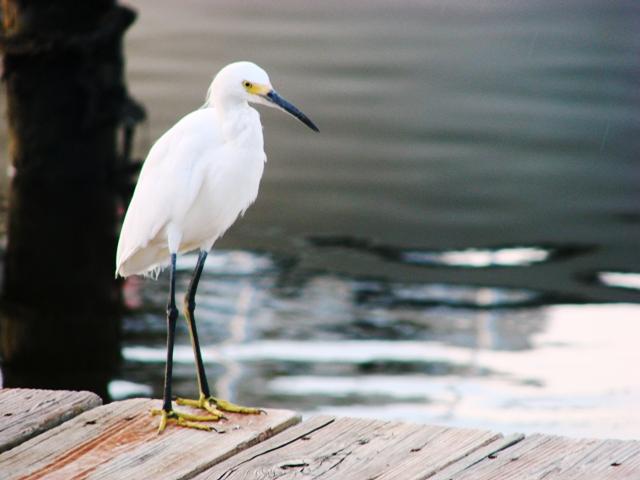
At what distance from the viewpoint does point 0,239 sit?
834 centimetres

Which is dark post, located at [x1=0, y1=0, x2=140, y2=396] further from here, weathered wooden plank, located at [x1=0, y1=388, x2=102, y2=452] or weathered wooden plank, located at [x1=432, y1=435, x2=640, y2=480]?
weathered wooden plank, located at [x1=432, y1=435, x2=640, y2=480]

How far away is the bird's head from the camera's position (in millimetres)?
3559

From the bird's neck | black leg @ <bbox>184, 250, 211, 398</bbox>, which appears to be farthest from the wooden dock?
the bird's neck

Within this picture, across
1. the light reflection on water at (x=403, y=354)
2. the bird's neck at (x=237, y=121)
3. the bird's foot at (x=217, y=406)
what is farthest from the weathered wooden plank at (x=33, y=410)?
the light reflection on water at (x=403, y=354)

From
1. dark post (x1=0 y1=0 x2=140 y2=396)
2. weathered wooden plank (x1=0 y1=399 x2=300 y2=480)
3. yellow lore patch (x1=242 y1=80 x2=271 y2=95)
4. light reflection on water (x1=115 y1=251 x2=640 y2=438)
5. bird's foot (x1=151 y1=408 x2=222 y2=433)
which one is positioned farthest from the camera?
dark post (x1=0 y1=0 x2=140 y2=396)

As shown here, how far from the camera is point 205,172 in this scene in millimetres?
3645

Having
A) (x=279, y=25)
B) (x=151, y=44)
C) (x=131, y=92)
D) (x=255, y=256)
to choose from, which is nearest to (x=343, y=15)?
(x=279, y=25)

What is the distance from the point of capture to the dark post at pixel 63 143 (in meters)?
7.76

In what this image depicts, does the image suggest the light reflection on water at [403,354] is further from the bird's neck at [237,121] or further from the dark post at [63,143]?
the bird's neck at [237,121]

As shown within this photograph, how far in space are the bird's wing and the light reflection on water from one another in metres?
2.15

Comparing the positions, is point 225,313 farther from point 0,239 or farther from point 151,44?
point 151,44

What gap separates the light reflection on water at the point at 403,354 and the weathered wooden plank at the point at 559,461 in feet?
8.24

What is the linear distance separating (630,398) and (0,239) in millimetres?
3984

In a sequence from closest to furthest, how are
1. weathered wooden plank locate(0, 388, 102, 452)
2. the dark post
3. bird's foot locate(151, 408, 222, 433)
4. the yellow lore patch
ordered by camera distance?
weathered wooden plank locate(0, 388, 102, 452), bird's foot locate(151, 408, 222, 433), the yellow lore patch, the dark post
